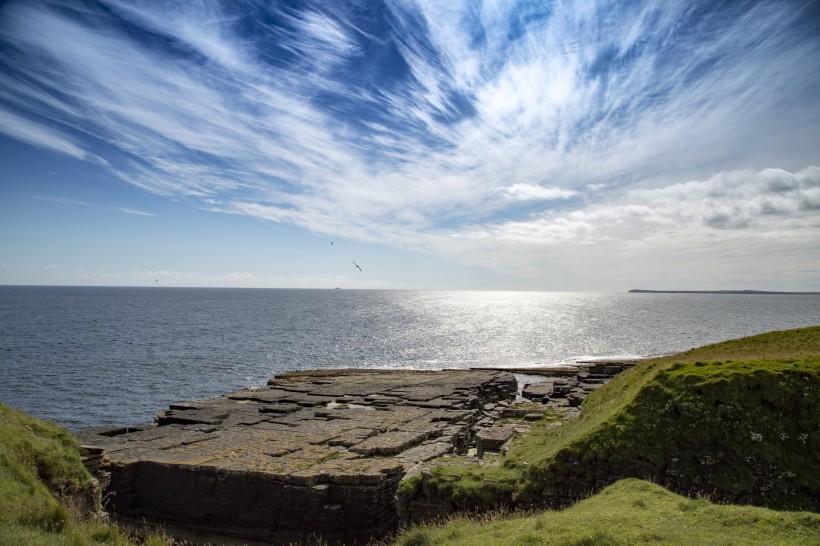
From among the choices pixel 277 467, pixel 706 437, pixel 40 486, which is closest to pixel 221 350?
pixel 277 467

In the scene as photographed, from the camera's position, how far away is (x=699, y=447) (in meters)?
13.2

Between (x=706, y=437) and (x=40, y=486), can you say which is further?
(x=706, y=437)

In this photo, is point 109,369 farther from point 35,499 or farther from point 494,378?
point 35,499

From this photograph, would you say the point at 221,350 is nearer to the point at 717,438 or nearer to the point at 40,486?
the point at 40,486

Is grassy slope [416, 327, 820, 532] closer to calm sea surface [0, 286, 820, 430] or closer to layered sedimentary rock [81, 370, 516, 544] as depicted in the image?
layered sedimentary rock [81, 370, 516, 544]

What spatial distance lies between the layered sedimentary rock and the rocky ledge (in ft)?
0.13

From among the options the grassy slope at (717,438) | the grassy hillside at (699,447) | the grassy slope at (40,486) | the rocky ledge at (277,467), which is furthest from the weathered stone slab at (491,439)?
the grassy slope at (40,486)

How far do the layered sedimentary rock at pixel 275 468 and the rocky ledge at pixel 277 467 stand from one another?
0.04 metres

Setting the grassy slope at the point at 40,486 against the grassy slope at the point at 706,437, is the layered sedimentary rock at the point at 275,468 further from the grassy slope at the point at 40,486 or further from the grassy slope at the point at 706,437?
the grassy slope at the point at 706,437

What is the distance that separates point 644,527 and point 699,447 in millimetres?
5476

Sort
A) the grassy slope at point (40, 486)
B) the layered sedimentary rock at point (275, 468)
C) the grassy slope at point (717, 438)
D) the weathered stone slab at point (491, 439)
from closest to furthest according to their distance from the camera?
1. the grassy slope at point (40, 486)
2. the grassy slope at point (717, 438)
3. the layered sedimentary rock at point (275, 468)
4. the weathered stone slab at point (491, 439)

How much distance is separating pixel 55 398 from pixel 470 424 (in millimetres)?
39783

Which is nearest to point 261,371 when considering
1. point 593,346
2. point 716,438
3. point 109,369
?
point 109,369

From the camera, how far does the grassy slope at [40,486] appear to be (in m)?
9.34
